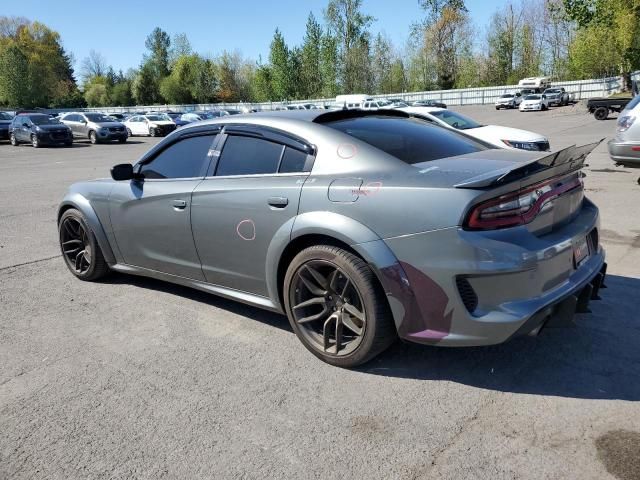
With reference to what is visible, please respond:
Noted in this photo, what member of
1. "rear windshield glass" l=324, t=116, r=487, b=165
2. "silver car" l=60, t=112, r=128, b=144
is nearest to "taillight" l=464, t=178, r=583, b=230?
"rear windshield glass" l=324, t=116, r=487, b=165

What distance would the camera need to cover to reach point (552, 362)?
326 centimetres

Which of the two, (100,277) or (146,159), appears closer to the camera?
(146,159)

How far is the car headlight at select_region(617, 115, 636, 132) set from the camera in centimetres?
847

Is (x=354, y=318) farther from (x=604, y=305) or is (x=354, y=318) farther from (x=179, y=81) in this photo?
(x=179, y=81)

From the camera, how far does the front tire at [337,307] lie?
3074 mm

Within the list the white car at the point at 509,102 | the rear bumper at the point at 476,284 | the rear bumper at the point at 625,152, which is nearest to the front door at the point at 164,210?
the rear bumper at the point at 476,284

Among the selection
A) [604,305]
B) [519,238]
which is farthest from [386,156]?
[604,305]

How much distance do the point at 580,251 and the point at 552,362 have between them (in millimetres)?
687

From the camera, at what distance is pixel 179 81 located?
87125 mm

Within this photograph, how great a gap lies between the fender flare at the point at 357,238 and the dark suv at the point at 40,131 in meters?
28.3

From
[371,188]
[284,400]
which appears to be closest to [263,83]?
[371,188]

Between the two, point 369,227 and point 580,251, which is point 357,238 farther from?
point 580,251

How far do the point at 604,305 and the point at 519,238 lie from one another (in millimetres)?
1759

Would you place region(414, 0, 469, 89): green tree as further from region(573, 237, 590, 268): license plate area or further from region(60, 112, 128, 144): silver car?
region(573, 237, 590, 268): license plate area
